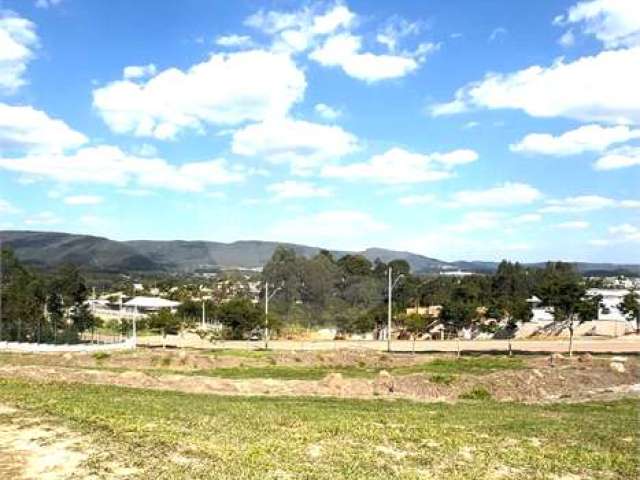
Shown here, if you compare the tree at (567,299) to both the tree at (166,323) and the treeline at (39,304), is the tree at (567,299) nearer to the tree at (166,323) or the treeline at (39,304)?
the treeline at (39,304)

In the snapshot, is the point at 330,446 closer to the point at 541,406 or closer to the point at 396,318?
the point at 541,406

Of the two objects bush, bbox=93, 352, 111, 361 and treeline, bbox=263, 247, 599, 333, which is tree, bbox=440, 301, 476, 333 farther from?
bush, bbox=93, 352, 111, 361

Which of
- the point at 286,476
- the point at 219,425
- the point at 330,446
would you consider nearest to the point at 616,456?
the point at 330,446

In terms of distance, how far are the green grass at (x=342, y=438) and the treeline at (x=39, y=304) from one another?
138 ft

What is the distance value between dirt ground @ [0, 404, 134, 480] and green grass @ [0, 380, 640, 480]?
0.46 m

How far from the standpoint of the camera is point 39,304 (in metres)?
63.6

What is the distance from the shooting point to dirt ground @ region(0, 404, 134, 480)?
12523 millimetres

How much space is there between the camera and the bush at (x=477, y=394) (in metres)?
28.6

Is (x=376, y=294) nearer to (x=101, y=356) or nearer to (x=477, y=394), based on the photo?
(x=101, y=356)

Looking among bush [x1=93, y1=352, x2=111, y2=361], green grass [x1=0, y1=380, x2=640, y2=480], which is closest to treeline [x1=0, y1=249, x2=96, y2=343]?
bush [x1=93, y1=352, x2=111, y2=361]

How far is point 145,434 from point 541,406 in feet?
47.5

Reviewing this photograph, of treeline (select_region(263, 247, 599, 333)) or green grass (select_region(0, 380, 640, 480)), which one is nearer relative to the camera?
green grass (select_region(0, 380, 640, 480))

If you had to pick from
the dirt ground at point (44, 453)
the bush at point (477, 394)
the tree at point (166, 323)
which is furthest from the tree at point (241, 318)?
the dirt ground at point (44, 453)

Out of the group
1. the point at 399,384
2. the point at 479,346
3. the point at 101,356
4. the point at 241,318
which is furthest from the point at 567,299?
the point at 101,356
